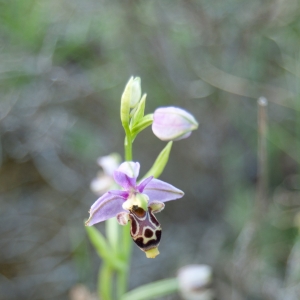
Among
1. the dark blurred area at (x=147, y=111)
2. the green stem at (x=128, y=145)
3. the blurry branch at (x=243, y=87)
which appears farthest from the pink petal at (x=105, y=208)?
the blurry branch at (x=243, y=87)

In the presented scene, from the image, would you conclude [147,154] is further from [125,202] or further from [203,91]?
[125,202]

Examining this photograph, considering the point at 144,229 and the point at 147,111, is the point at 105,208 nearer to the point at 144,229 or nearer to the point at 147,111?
the point at 144,229

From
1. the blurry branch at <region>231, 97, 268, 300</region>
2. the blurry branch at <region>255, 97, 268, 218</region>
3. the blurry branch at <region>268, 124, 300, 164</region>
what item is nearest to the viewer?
the blurry branch at <region>255, 97, 268, 218</region>

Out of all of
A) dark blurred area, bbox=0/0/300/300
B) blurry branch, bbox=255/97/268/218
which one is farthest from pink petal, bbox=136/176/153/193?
dark blurred area, bbox=0/0/300/300

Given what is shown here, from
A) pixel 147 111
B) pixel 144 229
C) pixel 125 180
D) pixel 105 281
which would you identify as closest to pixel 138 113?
pixel 125 180

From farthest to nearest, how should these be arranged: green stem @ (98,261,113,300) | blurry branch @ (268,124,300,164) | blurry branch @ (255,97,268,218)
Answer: blurry branch @ (268,124,300,164) < green stem @ (98,261,113,300) < blurry branch @ (255,97,268,218)

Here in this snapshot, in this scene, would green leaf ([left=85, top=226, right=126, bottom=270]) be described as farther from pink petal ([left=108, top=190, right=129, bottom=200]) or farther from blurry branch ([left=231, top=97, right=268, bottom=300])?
blurry branch ([left=231, top=97, right=268, bottom=300])
